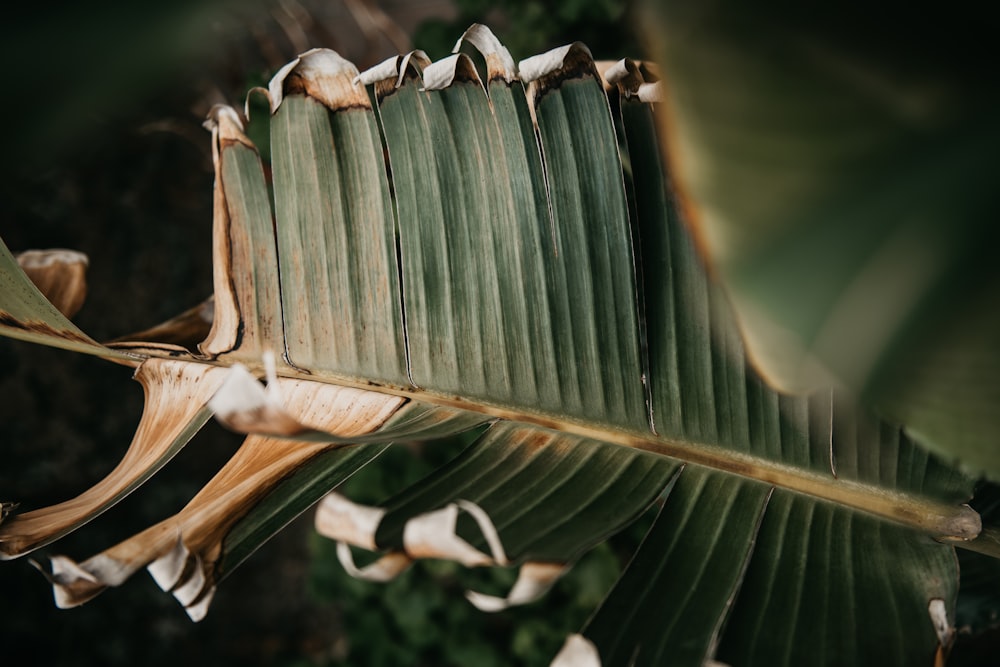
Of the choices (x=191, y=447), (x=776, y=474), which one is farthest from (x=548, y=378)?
(x=191, y=447)

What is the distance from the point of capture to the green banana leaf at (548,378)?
54 centimetres

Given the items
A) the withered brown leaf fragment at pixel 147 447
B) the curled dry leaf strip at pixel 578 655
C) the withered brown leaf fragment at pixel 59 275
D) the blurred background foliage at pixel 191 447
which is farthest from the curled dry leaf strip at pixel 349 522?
the blurred background foliage at pixel 191 447

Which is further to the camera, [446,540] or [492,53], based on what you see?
[492,53]

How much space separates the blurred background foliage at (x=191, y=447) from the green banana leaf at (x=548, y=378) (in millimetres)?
421

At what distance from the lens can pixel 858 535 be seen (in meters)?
0.59

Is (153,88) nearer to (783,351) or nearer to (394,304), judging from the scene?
(783,351)

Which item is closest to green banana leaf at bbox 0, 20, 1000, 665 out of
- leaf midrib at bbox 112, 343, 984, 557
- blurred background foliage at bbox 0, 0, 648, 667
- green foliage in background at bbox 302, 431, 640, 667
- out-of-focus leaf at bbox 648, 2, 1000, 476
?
leaf midrib at bbox 112, 343, 984, 557

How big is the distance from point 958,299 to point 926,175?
6 centimetres

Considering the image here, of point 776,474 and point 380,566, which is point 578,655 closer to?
point 380,566

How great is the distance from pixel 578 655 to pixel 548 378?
24 centimetres

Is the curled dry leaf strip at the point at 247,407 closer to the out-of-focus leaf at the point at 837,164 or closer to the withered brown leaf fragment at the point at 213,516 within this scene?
the withered brown leaf fragment at the point at 213,516

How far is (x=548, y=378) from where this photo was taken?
25.4 inches

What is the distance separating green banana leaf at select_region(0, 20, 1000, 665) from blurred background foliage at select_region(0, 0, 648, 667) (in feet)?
1.38

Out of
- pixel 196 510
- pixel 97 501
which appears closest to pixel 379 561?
pixel 196 510
